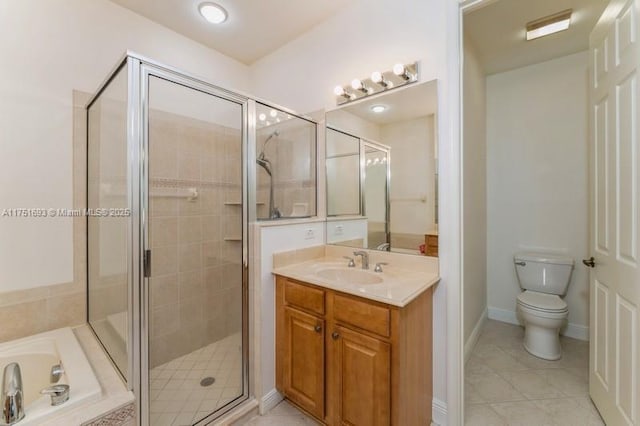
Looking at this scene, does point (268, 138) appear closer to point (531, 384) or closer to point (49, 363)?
point (49, 363)

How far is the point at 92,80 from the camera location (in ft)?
5.90

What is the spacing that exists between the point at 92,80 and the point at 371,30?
6.34ft

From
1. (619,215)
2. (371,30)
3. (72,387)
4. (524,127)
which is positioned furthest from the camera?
(524,127)

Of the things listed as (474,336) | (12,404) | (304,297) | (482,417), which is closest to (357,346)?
A: (304,297)

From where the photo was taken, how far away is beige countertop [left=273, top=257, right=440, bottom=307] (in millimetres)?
1252

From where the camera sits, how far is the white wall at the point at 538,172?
251cm

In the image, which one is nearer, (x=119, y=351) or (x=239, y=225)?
(x=119, y=351)

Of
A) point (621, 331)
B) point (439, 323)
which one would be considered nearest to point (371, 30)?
point (439, 323)

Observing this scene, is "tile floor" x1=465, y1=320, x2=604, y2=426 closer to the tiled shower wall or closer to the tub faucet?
the tiled shower wall

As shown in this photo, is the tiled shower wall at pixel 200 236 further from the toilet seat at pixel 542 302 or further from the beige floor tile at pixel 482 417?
the toilet seat at pixel 542 302

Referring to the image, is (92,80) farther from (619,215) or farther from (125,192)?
(619,215)

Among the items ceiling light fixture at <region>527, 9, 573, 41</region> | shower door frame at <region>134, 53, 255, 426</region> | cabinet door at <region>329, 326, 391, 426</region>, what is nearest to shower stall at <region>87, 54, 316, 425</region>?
shower door frame at <region>134, 53, 255, 426</region>

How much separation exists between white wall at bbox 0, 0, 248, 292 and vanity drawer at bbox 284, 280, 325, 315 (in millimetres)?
1324

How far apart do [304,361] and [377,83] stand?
1.82 meters
